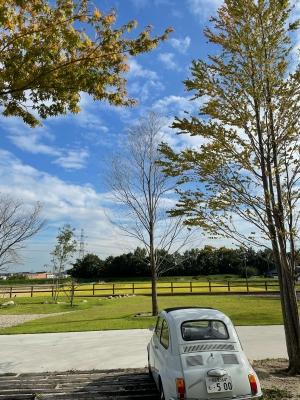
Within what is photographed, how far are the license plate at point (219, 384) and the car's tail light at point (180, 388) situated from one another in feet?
1.09

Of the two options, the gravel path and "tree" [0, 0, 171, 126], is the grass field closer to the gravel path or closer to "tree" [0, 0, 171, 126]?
the gravel path

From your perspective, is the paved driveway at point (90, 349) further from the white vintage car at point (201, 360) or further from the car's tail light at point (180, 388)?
the car's tail light at point (180, 388)

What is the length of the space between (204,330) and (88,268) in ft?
223

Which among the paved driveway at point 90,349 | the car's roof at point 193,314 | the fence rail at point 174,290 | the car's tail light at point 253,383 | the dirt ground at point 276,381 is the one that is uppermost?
the fence rail at point 174,290

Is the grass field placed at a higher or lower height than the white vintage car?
higher

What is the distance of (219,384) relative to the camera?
18.9 feet

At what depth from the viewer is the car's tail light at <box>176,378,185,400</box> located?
5.64 m

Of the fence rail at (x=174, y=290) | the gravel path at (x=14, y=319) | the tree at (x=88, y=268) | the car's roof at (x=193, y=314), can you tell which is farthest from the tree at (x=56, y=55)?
the tree at (x=88, y=268)

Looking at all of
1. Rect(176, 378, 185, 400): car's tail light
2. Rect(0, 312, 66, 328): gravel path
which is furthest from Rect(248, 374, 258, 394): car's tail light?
Rect(0, 312, 66, 328): gravel path

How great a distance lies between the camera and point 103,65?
8.30 meters

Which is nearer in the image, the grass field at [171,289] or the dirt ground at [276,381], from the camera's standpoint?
the dirt ground at [276,381]

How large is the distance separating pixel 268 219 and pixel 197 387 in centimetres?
443

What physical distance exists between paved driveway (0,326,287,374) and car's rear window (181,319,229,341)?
12.7ft

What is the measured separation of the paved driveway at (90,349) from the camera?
10.4m
